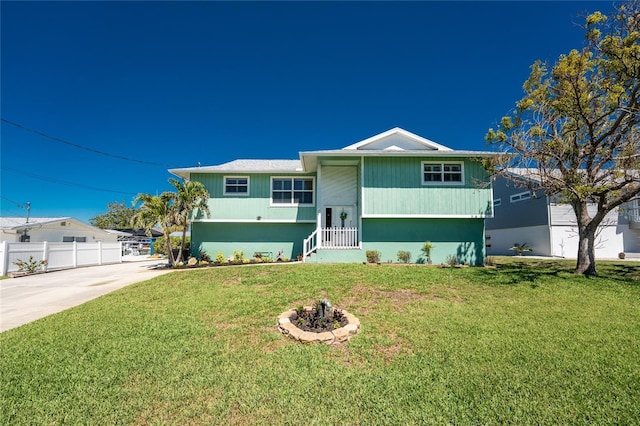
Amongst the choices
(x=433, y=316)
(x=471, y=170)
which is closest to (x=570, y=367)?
(x=433, y=316)

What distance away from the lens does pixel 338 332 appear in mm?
4387

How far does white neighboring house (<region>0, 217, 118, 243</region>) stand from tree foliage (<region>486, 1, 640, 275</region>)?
27.9 m

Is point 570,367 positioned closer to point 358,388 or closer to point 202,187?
point 358,388

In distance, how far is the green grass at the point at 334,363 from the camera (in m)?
2.79

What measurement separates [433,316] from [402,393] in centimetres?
270

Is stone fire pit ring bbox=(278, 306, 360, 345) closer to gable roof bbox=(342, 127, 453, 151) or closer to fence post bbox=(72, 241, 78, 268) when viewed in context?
gable roof bbox=(342, 127, 453, 151)

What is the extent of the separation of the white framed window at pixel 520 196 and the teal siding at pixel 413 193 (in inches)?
414

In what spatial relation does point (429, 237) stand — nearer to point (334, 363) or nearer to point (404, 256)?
point (404, 256)

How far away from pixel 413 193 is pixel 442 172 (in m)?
1.71

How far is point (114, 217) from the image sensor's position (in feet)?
149

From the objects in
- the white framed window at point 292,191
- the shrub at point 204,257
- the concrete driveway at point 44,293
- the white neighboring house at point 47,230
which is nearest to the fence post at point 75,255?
the concrete driveway at point 44,293

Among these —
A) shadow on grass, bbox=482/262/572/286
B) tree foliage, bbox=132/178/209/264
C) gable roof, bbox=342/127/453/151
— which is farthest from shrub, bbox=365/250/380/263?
tree foliage, bbox=132/178/209/264

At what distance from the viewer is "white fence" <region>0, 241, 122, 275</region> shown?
1176 centimetres

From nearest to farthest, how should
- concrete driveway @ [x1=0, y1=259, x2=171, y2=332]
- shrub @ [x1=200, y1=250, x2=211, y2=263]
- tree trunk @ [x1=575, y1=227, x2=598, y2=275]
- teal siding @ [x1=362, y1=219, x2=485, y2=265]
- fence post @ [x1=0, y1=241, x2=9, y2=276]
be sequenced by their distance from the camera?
concrete driveway @ [x1=0, y1=259, x2=171, y2=332], tree trunk @ [x1=575, y1=227, x2=598, y2=275], fence post @ [x1=0, y1=241, x2=9, y2=276], teal siding @ [x1=362, y1=219, x2=485, y2=265], shrub @ [x1=200, y1=250, x2=211, y2=263]
